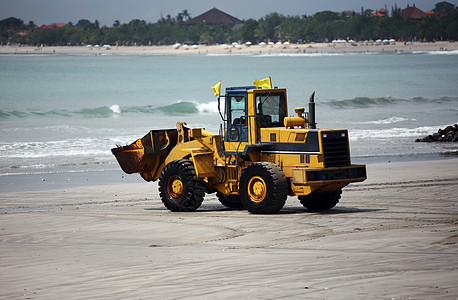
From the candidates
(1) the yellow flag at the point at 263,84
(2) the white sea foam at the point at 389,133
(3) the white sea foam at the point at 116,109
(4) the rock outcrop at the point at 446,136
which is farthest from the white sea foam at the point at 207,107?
(1) the yellow flag at the point at 263,84

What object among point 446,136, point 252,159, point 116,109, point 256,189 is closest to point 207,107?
Result: point 116,109

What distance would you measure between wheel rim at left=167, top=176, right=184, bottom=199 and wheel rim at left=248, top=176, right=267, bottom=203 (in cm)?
167

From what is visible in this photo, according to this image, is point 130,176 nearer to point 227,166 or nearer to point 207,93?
point 227,166

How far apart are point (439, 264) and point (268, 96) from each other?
644 cm

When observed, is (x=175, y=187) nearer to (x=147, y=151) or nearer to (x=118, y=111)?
(x=147, y=151)

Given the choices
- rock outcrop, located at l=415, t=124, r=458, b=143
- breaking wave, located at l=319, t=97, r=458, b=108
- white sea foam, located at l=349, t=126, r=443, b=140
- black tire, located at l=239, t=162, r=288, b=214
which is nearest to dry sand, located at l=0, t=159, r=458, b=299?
black tire, located at l=239, t=162, r=288, b=214

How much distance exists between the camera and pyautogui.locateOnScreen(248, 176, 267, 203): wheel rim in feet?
50.8

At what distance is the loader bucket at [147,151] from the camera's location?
17375 mm

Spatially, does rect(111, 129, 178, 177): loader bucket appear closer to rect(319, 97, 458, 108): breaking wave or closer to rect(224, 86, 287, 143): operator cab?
rect(224, 86, 287, 143): operator cab

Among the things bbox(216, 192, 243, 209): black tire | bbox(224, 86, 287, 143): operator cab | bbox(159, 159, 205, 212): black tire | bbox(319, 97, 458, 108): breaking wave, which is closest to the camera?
bbox(224, 86, 287, 143): operator cab

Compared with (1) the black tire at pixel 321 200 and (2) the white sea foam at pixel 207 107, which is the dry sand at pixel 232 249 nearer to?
(1) the black tire at pixel 321 200

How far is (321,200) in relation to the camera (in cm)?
1622

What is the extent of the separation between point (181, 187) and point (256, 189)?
Result: 183 centimetres

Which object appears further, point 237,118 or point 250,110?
point 237,118
